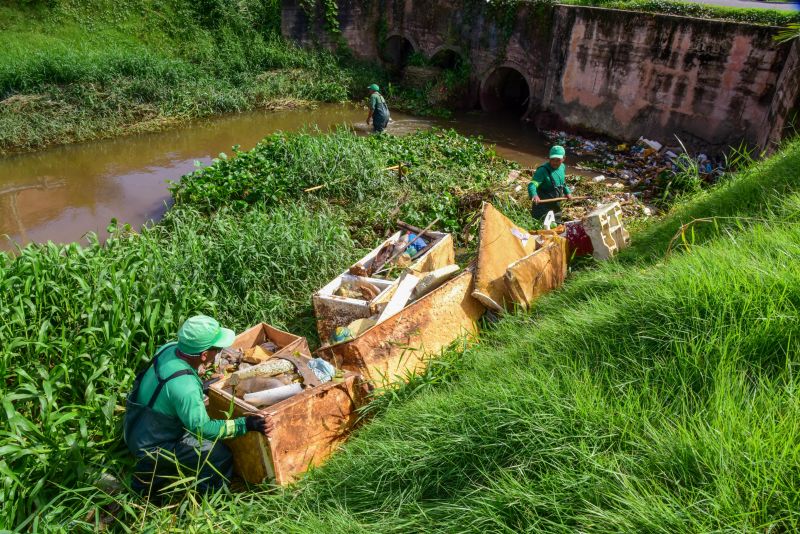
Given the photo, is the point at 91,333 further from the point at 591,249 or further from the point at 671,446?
the point at 591,249

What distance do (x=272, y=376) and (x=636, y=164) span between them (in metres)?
10.2

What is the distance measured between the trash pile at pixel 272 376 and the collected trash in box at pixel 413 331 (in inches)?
10.7

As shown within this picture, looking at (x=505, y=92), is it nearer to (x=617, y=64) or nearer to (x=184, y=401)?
(x=617, y=64)

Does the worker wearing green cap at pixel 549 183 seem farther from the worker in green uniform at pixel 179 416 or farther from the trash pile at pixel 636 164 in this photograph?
the worker in green uniform at pixel 179 416

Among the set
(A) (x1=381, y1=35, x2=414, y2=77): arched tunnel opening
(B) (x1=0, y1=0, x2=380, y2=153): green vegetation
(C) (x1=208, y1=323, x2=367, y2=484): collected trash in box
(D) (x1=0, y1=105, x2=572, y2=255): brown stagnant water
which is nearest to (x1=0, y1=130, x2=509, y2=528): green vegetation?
(C) (x1=208, y1=323, x2=367, y2=484): collected trash in box

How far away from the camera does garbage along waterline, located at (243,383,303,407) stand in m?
3.92

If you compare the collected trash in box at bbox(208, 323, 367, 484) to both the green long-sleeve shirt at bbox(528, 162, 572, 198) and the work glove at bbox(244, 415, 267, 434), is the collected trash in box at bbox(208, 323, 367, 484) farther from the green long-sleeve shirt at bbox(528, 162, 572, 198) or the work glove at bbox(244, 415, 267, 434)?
the green long-sleeve shirt at bbox(528, 162, 572, 198)

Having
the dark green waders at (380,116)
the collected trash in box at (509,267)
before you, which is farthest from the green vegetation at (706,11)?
the collected trash in box at (509,267)

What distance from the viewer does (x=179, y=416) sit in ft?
11.4

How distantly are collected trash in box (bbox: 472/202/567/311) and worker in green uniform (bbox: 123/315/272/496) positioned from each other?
8.15 ft

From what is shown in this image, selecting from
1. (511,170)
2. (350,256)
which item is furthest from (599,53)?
(350,256)

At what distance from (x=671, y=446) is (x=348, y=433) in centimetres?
242

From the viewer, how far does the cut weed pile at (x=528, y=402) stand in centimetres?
234

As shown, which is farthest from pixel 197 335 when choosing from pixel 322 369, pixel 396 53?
pixel 396 53
